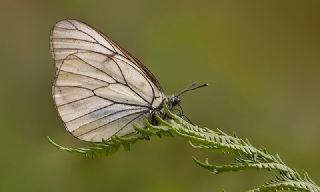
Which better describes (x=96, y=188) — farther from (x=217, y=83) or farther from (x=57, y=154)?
(x=217, y=83)

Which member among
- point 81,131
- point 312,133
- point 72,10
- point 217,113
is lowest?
point 312,133

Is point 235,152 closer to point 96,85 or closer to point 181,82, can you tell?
point 96,85

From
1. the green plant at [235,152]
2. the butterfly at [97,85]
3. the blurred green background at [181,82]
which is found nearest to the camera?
the green plant at [235,152]

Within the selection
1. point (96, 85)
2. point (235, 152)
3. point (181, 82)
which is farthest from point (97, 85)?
point (181, 82)

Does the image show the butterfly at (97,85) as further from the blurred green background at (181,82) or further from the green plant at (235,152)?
the blurred green background at (181,82)

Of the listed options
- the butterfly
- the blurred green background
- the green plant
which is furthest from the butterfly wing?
the blurred green background

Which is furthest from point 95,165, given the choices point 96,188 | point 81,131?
point 81,131

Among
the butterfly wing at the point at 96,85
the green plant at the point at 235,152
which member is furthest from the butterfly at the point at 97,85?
the green plant at the point at 235,152

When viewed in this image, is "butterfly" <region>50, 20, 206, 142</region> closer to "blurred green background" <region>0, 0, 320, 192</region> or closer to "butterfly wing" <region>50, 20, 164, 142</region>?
"butterfly wing" <region>50, 20, 164, 142</region>
